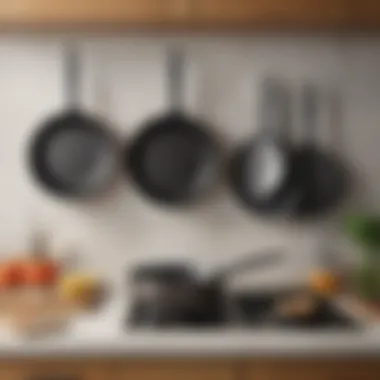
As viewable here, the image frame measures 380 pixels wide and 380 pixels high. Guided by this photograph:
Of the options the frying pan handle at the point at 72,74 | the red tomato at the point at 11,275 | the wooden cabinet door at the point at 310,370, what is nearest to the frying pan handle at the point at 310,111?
the frying pan handle at the point at 72,74

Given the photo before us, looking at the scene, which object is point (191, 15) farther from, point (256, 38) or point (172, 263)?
point (172, 263)

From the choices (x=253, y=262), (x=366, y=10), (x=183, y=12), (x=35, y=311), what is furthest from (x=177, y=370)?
(x=366, y=10)

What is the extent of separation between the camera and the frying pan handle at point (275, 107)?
7.39 feet

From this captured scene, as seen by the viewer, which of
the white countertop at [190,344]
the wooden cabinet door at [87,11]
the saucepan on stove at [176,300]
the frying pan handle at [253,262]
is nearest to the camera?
the white countertop at [190,344]

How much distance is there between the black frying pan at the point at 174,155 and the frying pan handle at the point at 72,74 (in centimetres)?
21

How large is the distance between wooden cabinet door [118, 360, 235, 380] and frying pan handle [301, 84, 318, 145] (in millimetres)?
803

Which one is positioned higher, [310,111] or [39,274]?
[310,111]

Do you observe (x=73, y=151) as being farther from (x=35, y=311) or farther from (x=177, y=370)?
(x=177, y=370)

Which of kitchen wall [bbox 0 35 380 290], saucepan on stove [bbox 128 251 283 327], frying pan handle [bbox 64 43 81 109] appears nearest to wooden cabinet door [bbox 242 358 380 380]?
saucepan on stove [bbox 128 251 283 327]

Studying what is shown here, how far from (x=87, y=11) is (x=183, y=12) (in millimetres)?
230

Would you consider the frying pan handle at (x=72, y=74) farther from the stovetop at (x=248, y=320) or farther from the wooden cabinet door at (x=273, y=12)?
the stovetop at (x=248, y=320)

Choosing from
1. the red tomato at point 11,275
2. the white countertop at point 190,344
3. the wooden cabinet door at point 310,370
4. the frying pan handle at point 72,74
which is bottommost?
the wooden cabinet door at point 310,370

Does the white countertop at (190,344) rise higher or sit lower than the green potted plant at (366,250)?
lower

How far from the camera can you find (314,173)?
2.24 meters
